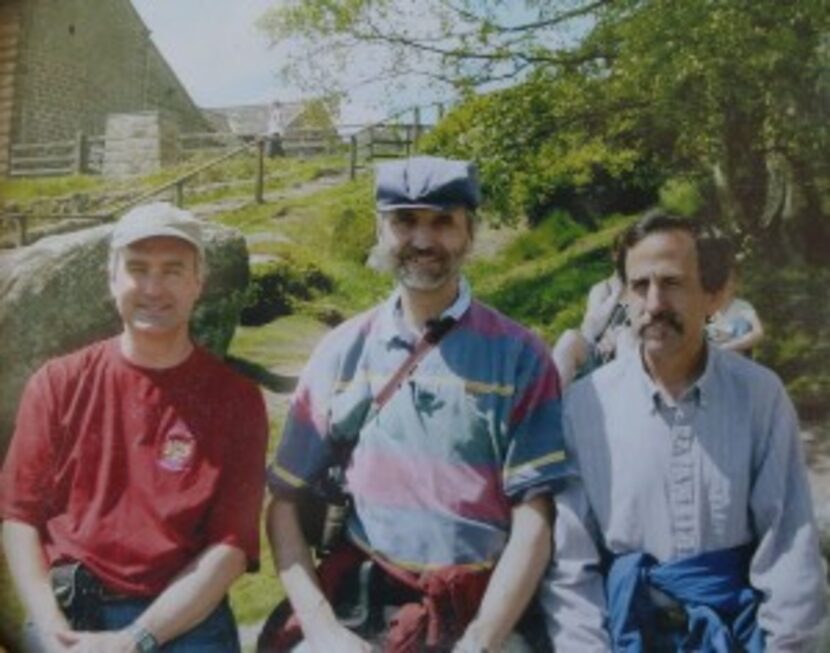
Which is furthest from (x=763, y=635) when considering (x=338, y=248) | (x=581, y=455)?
(x=338, y=248)

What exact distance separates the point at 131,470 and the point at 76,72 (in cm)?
84

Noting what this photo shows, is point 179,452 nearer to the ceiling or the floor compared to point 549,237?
nearer to the floor

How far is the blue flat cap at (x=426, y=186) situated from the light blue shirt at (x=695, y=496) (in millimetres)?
396

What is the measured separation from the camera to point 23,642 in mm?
1869

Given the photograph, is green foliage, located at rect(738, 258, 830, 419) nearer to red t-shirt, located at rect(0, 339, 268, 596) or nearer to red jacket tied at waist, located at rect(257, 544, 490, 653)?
red jacket tied at waist, located at rect(257, 544, 490, 653)

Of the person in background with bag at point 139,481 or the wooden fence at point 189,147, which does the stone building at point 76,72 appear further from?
the person in background with bag at point 139,481

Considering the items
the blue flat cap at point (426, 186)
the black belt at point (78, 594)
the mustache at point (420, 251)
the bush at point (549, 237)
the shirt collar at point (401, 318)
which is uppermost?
the blue flat cap at point (426, 186)

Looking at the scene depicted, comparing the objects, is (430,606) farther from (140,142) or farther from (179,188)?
(140,142)

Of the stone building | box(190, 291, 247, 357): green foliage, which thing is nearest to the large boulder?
box(190, 291, 247, 357): green foliage

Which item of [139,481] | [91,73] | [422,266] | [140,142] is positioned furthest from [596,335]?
[91,73]

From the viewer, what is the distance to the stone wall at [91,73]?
209 centimetres

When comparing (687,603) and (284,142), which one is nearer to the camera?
(687,603)

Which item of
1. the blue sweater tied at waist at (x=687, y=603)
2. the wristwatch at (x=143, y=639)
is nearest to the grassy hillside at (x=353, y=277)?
the wristwatch at (x=143, y=639)

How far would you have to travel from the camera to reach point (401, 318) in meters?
1.77
